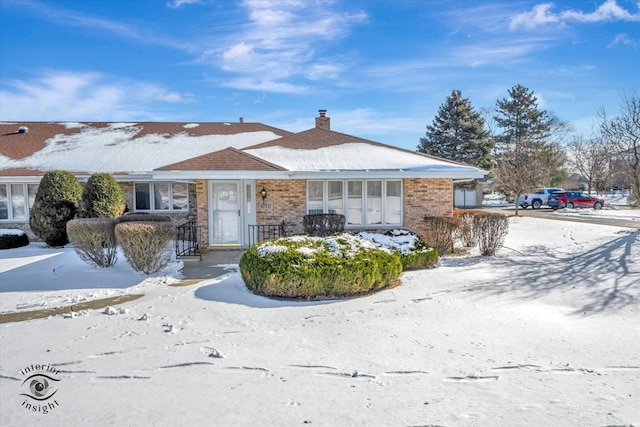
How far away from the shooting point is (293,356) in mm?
4980

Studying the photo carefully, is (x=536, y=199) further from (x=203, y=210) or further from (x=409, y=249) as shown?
(x=203, y=210)

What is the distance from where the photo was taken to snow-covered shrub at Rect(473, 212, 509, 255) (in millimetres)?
11531

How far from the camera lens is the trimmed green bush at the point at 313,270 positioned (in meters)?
7.44

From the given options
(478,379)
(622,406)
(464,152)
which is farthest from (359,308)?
(464,152)

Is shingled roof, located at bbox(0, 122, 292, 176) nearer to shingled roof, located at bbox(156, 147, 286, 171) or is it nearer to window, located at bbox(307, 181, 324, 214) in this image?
shingled roof, located at bbox(156, 147, 286, 171)

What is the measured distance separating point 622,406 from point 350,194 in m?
9.95

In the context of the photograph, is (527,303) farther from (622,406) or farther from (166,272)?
(166,272)

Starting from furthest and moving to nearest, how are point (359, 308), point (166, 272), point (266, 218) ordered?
point (266, 218), point (166, 272), point (359, 308)

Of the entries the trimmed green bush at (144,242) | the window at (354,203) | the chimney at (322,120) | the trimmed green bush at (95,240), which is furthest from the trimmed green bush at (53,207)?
the chimney at (322,120)

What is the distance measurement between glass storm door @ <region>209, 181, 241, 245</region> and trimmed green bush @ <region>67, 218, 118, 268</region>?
337cm

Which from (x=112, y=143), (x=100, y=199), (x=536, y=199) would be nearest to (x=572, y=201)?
(x=536, y=199)

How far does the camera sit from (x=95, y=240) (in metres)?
9.49

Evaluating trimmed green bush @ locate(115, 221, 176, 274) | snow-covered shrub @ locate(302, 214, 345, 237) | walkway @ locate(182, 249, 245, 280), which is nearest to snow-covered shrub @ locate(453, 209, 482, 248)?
snow-covered shrub @ locate(302, 214, 345, 237)

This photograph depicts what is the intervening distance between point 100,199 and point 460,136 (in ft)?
100
